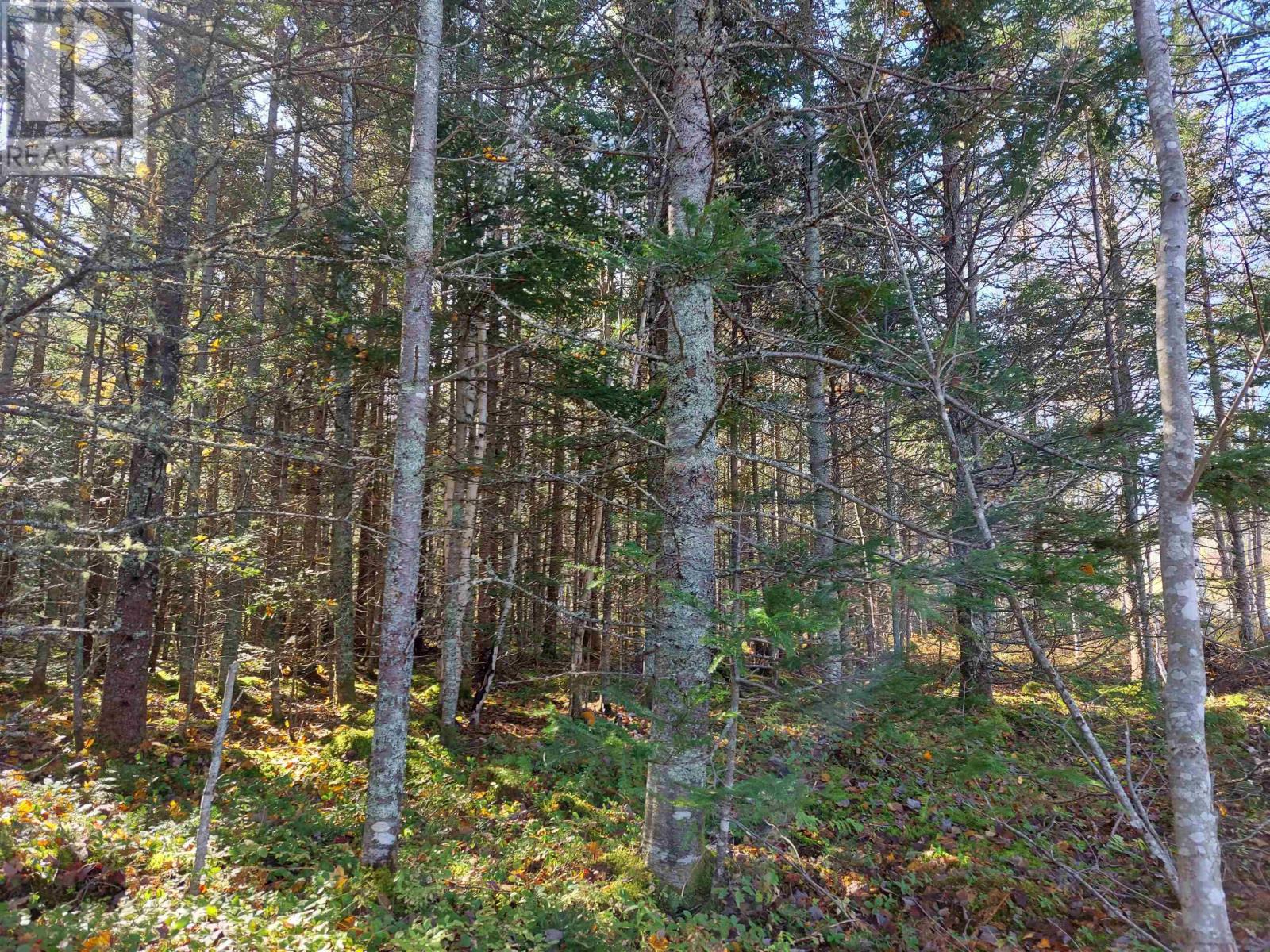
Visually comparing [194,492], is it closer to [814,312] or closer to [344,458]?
[344,458]

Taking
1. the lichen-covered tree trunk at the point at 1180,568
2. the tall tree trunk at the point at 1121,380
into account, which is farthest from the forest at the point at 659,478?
the tall tree trunk at the point at 1121,380

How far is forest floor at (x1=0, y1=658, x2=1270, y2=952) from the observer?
13.4 ft

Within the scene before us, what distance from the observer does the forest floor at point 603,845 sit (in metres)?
4.10

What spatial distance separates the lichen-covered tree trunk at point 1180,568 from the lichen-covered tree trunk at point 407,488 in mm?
5207

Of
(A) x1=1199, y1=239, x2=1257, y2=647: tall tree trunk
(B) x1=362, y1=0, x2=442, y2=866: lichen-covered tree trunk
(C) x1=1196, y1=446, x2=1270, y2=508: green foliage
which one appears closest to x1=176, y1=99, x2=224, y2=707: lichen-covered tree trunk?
(B) x1=362, y1=0, x2=442, y2=866: lichen-covered tree trunk

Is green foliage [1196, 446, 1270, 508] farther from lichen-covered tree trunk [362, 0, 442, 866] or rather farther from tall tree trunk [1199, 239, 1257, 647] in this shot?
lichen-covered tree trunk [362, 0, 442, 866]

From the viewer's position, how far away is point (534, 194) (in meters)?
7.74

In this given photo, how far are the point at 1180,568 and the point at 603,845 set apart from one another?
205 inches

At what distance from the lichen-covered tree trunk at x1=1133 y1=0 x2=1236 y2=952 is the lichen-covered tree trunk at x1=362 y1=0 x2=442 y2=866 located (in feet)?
17.1

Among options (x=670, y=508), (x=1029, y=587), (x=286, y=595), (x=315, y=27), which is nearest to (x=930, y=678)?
(x=1029, y=587)

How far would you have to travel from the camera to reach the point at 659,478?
25.5 ft

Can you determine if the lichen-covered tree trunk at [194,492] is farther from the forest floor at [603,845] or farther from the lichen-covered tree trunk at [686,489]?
the lichen-covered tree trunk at [686,489]

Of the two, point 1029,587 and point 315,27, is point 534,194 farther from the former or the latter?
point 1029,587

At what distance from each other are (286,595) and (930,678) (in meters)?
8.94
